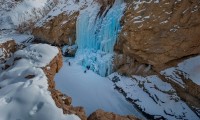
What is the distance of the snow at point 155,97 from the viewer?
37.3 ft

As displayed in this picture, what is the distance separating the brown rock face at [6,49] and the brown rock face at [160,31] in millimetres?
4193

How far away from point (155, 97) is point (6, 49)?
5361 millimetres

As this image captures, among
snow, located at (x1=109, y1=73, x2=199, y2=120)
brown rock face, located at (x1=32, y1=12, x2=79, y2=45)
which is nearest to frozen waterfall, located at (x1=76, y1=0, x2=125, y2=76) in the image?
brown rock face, located at (x1=32, y1=12, x2=79, y2=45)

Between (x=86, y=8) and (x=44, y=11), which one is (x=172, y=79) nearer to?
(x=86, y=8)

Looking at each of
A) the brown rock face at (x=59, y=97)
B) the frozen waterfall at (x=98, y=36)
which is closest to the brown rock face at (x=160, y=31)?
the frozen waterfall at (x=98, y=36)

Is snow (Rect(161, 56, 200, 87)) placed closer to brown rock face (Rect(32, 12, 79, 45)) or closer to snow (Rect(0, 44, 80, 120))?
brown rock face (Rect(32, 12, 79, 45))

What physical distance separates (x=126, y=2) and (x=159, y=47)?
2.28 m

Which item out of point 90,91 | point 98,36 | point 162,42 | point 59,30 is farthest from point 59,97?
point 59,30

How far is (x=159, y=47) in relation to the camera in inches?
483

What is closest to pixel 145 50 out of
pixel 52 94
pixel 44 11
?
pixel 52 94

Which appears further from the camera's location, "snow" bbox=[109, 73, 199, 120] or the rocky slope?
the rocky slope

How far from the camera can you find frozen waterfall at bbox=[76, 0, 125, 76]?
13164 mm

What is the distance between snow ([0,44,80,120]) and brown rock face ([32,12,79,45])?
7.12 m

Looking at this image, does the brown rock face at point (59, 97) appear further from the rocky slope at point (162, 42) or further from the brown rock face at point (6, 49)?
the rocky slope at point (162, 42)
